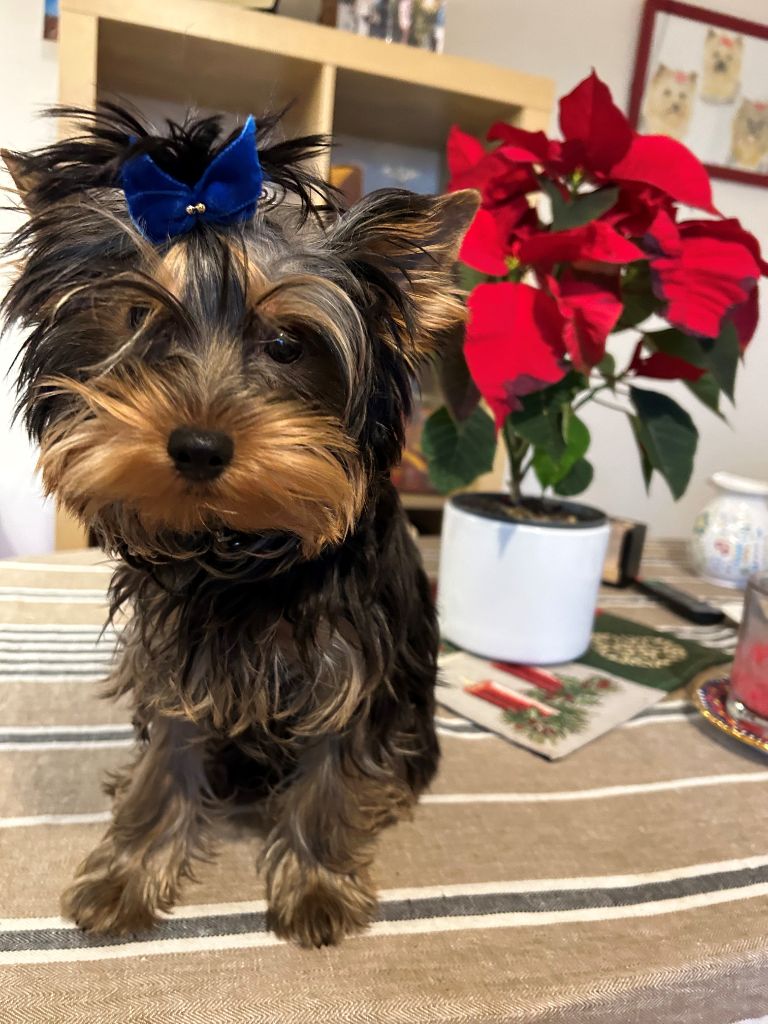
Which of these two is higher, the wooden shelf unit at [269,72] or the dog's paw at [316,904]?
the wooden shelf unit at [269,72]

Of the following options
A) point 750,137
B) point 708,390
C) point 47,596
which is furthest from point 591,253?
point 750,137

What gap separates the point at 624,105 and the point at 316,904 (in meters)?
2.11

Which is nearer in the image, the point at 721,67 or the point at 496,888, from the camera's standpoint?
the point at 496,888

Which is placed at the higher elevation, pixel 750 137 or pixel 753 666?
pixel 750 137

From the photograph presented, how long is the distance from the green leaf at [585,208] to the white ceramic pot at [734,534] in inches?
31.0

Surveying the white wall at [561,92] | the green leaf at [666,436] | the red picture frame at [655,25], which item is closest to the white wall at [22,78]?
the white wall at [561,92]

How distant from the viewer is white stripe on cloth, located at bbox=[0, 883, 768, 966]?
0.54 metres

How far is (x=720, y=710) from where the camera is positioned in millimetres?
917

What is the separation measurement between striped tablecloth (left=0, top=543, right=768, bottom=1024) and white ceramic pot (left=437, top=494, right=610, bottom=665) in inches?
6.2

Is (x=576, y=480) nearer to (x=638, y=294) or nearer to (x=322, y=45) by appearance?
(x=638, y=294)

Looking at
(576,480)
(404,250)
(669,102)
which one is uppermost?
(669,102)

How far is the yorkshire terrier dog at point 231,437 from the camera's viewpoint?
22.4 inches

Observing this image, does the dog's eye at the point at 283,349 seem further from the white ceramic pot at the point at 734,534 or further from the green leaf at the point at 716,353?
the white ceramic pot at the point at 734,534

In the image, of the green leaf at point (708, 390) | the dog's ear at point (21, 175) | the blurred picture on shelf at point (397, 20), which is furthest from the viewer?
the blurred picture on shelf at point (397, 20)
